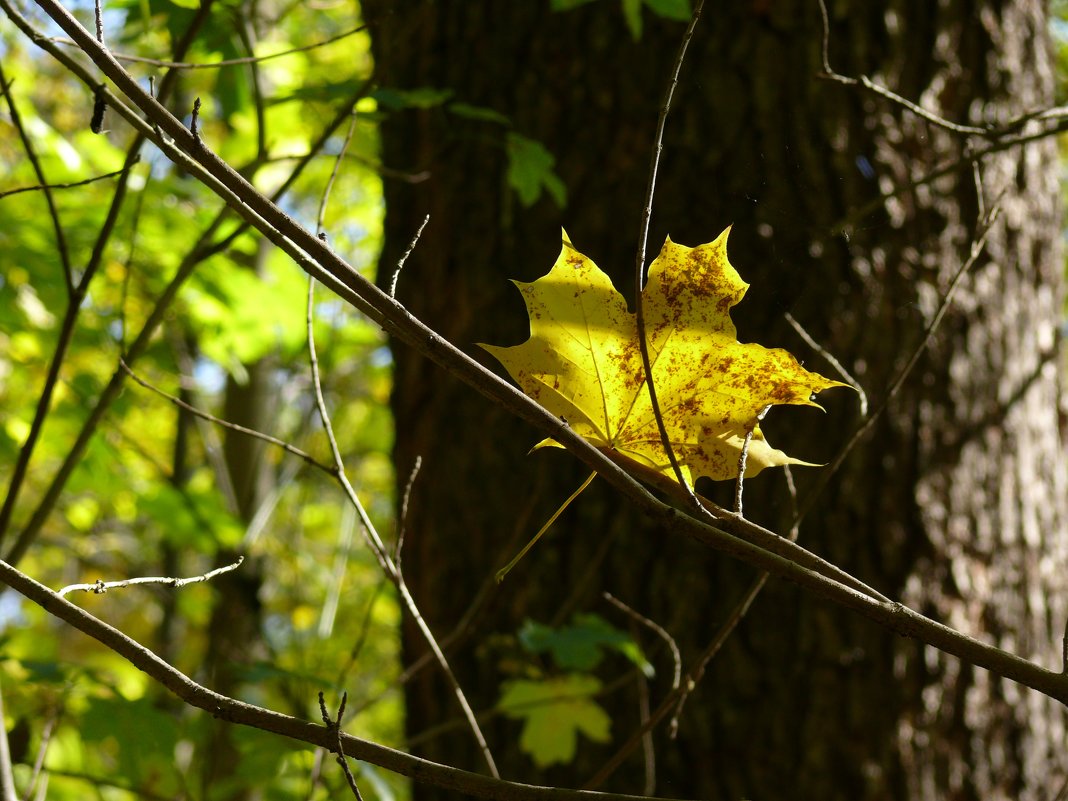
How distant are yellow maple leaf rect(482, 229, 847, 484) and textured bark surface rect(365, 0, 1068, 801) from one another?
690mm

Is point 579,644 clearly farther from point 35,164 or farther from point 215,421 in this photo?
point 35,164

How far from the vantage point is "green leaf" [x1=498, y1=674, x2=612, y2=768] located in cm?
146

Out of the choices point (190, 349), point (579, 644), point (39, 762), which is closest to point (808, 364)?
point (579, 644)

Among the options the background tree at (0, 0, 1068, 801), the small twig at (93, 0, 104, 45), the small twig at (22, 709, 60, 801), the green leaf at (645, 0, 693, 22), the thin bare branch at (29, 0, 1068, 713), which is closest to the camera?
the thin bare branch at (29, 0, 1068, 713)

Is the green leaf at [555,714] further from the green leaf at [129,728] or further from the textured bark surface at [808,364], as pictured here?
the green leaf at [129,728]

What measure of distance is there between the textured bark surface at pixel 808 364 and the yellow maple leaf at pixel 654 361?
690 millimetres

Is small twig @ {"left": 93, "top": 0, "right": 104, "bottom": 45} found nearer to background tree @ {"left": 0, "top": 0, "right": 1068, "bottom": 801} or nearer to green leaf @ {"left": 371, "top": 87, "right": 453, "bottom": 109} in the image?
background tree @ {"left": 0, "top": 0, "right": 1068, "bottom": 801}

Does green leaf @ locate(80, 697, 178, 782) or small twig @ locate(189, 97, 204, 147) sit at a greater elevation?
small twig @ locate(189, 97, 204, 147)

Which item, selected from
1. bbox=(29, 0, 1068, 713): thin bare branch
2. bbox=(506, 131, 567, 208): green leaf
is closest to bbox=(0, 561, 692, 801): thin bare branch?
bbox=(29, 0, 1068, 713): thin bare branch

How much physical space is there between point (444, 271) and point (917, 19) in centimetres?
98

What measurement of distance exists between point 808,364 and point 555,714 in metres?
0.69

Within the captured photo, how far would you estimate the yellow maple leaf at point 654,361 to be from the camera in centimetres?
61

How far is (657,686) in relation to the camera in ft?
5.03

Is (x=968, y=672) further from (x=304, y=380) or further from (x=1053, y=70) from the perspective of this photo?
(x=304, y=380)
